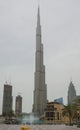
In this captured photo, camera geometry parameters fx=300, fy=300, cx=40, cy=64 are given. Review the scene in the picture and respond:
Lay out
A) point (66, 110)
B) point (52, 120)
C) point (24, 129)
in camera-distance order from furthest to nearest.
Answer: point (52, 120), point (66, 110), point (24, 129)

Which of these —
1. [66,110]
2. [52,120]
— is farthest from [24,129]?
[52,120]

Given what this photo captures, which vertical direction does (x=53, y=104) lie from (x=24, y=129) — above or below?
above

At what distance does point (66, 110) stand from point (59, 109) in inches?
2420

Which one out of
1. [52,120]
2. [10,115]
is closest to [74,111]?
[52,120]

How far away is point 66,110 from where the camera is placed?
139 meters

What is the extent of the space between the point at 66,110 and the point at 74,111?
6.07 m

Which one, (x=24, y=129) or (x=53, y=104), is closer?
(x=24, y=129)

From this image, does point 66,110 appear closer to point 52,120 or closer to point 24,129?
point 52,120

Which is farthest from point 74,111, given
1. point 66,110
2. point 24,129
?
point 24,129

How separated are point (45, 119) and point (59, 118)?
35.1 ft

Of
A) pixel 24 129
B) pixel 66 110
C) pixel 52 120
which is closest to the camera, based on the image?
pixel 24 129

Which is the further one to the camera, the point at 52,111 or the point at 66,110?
the point at 52,111

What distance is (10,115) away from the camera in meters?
197

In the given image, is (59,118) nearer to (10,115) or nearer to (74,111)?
(10,115)
